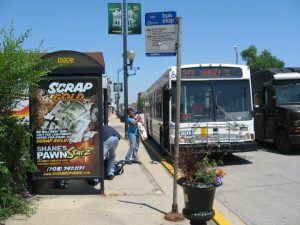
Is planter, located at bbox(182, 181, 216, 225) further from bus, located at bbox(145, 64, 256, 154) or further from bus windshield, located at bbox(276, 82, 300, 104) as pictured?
bus windshield, located at bbox(276, 82, 300, 104)

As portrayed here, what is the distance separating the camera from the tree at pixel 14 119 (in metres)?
6.86

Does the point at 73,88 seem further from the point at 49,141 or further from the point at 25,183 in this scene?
the point at 25,183

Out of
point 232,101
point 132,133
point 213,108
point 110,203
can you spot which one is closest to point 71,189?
point 110,203

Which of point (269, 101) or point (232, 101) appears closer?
point (232, 101)

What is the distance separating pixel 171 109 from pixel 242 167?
8.32 ft

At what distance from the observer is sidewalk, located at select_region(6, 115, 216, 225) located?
689cm

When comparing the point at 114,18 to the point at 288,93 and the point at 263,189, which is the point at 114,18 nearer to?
the point at 288,93

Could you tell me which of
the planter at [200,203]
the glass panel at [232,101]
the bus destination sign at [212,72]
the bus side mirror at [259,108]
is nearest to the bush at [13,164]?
the planter at [200,203]

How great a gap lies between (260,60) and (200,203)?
185ft

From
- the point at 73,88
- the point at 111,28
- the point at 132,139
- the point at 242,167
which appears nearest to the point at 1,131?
the point at 73,88

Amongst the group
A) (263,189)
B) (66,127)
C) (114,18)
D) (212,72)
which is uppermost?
(114,18)

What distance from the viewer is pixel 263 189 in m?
9.60

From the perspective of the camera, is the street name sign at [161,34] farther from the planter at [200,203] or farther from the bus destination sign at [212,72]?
the bus destination sign at [212,72]

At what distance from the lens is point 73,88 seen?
8.54m
